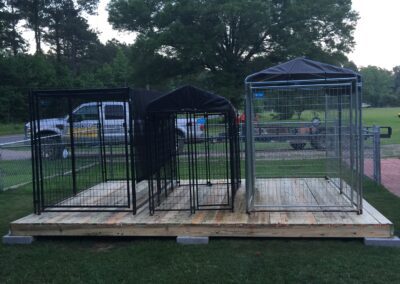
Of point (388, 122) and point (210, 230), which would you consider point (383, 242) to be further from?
point (388, 122)

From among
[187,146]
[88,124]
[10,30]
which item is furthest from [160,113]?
[10,30]

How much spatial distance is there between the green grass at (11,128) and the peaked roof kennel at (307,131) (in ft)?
94.5

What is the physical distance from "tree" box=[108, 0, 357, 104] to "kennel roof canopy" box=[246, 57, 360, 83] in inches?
817

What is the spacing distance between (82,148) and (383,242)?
5001 mm

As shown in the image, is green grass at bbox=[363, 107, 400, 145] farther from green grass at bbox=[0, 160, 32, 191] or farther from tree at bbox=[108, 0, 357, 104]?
green grass at bbox=[0, 160, 32, 191]

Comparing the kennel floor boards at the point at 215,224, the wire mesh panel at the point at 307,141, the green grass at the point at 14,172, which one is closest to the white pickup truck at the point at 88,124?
the wire mesh panel at the point at 307,141

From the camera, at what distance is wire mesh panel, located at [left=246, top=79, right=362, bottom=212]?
6.52 m

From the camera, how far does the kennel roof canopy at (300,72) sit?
6418 mm

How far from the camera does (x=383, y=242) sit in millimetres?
5652

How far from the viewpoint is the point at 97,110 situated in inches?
314

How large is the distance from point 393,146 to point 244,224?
45.1 feet

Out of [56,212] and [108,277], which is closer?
[108,277]

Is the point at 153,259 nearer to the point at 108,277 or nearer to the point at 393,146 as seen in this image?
the point at 108,277

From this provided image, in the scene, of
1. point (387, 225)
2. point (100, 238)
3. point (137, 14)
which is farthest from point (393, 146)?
point (137, 14)
